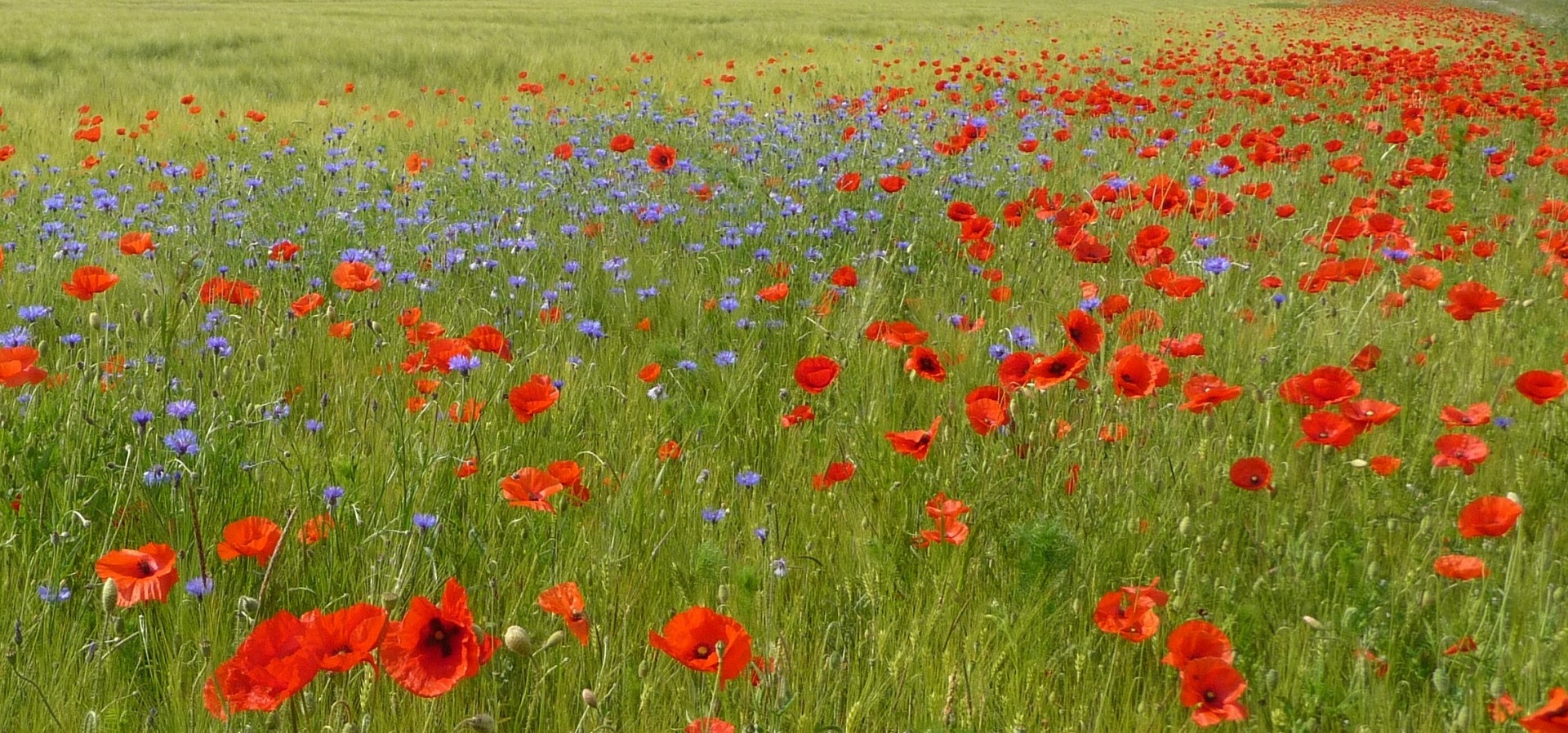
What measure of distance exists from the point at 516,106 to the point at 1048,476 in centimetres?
614

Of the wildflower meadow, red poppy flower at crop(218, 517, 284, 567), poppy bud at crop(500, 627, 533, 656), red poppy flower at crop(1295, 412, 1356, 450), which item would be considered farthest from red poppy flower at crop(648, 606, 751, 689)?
red poppy flower at crop(1295, 412, 1356, 450)

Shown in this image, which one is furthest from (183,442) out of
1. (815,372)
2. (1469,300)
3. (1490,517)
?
(1469,300)

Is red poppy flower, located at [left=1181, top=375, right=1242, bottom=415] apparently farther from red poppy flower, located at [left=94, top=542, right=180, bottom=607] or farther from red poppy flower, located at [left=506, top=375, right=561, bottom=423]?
red poppy flower, located at [left=94, top=542, right=180, bottom=607]

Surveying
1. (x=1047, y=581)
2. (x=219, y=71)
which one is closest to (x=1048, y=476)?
(x=1047, y=581)

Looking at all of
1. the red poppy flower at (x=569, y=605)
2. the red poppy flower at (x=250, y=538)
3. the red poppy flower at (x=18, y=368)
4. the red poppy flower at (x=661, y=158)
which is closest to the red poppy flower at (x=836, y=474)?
the red poppy flower at (x=569, y=605)

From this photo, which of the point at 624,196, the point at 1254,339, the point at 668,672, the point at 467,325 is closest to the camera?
the point at 668,672

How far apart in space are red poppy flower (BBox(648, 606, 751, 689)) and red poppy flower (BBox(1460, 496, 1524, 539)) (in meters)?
1.06

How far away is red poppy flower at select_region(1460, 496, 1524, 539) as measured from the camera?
1.42m

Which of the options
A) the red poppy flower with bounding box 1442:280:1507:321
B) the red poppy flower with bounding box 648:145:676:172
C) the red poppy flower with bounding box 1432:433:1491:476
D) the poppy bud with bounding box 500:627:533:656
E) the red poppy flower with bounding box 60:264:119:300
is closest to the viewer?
the poppy bud with bounding box 500:627:533:656

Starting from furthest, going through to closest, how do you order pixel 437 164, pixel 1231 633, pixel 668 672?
pixel 437 164 < pixel 1231 633 < pixel 668 672

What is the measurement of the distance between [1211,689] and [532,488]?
92 cm

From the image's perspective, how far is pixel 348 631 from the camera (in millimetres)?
1013

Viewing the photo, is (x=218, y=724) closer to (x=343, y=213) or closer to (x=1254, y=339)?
(x=1254, y=339)

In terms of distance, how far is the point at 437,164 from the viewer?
5332 millimetres
